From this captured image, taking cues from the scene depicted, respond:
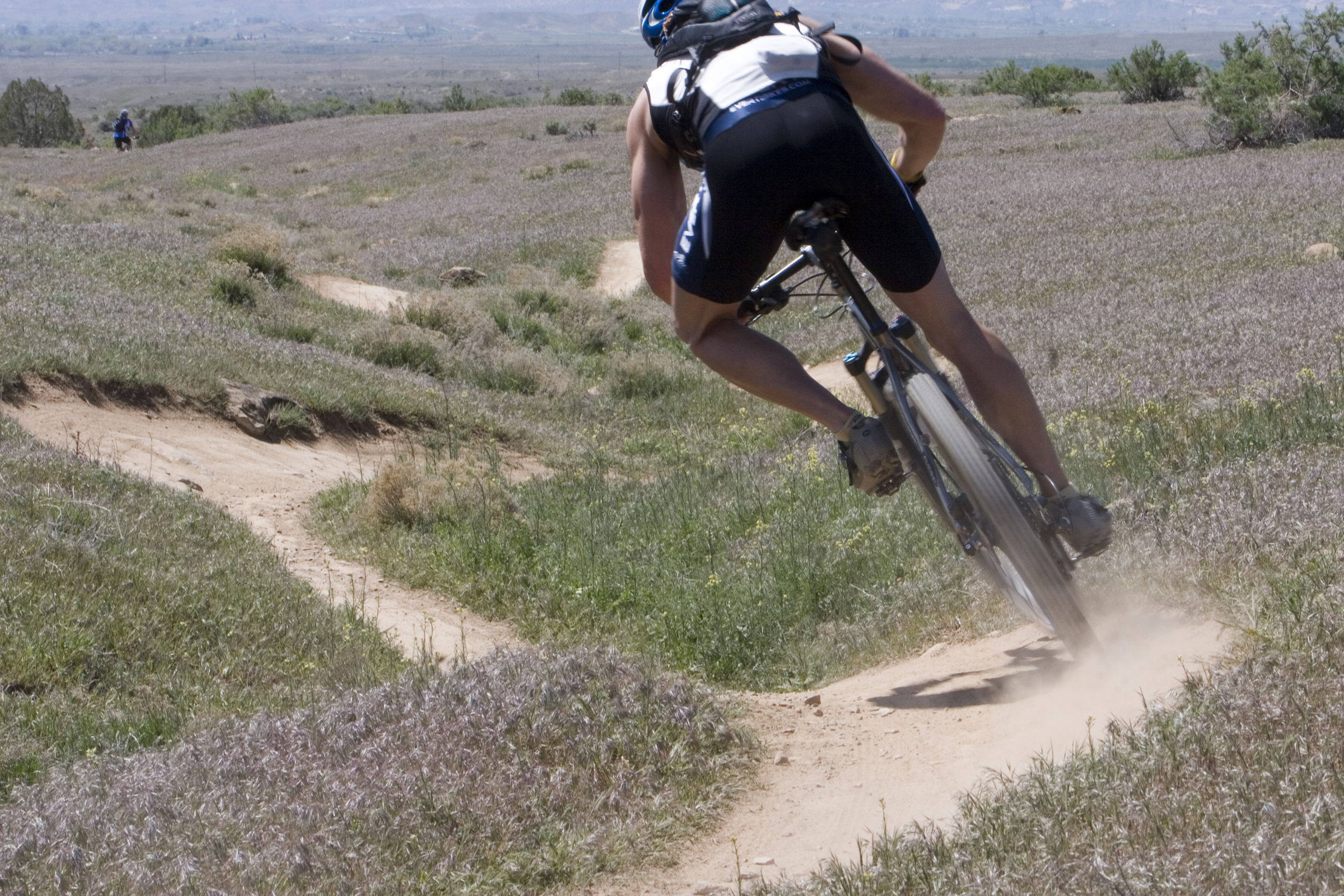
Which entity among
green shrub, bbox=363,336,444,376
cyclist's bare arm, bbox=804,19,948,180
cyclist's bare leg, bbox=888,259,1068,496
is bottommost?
green shrub, bbox=363,336,444,376

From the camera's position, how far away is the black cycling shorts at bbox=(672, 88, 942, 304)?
336cm

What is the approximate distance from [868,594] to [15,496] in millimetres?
3722

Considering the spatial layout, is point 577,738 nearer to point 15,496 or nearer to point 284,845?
point 284,845

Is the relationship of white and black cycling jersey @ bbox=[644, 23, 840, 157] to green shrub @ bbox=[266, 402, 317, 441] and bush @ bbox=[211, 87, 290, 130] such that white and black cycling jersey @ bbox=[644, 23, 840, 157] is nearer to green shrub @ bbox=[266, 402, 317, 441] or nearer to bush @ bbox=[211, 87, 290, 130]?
green shrub @ bbox=[266, 402, 317, 441]

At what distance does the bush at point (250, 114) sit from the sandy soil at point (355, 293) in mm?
53496

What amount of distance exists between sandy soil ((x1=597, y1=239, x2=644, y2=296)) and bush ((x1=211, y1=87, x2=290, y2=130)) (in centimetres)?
5139

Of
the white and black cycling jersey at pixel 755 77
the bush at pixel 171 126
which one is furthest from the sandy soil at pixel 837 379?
the bush at pixel 171 126

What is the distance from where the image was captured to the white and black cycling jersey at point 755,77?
3.40m

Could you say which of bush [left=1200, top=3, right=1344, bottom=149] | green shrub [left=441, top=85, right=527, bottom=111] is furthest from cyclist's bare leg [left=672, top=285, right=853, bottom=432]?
green shrub [left=441, top=85, right=527, bottom=111]

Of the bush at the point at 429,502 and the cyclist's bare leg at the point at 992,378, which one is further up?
the cyclist's bare leg at the point at 992,378

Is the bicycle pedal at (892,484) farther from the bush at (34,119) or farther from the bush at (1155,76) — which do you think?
the bush at (34,119)

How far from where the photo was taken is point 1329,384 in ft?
20.4

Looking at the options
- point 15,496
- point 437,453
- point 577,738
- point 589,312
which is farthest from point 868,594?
point 589,312

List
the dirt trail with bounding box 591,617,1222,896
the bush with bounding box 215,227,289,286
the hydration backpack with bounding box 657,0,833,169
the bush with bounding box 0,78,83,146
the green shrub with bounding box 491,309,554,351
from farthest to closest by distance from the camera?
the bush with bounding box 0,78,83,146 < the bush with bounding box 215,227,289,286 < the green shrub with bounding box 491,309,554,351 < the hydration backpack with bounding box 657,0,833,169 < the dirt trail with bounding box 591,617,1222,896
